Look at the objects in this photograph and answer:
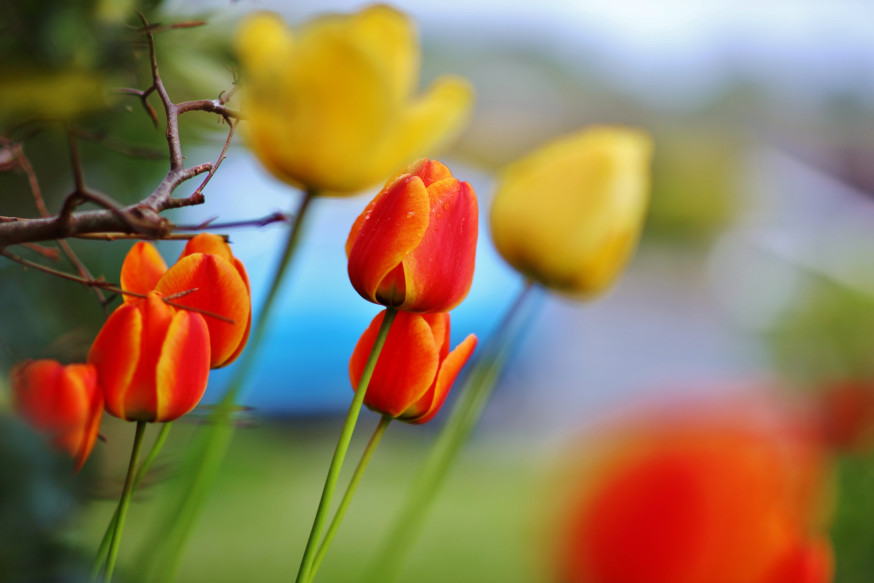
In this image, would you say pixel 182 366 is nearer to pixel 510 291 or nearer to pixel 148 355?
pixel 148 355

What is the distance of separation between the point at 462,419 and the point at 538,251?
61 mm

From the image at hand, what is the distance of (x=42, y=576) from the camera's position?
11 centimetres

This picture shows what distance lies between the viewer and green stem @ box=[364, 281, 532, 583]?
182 millimetres

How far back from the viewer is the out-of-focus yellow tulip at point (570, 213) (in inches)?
9.3

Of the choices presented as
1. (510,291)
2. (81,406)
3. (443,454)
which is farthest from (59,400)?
(510,291)

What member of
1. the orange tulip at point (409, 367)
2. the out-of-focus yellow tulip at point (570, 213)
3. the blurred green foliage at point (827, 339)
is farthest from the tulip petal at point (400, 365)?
the blurred green foliage at point (827, 339)

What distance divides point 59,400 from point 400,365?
0.16 ft

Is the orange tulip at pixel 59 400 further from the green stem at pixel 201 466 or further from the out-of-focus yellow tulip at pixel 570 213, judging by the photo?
the out-of-focus yellow tulip at pixel 570 213

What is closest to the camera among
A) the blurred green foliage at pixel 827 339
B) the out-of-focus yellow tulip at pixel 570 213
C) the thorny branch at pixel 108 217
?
the thorny branch at pixel 108 217

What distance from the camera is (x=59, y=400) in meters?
0.11

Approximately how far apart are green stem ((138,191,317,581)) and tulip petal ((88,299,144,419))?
0.08 ft

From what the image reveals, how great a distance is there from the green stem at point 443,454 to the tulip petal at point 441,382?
5cm

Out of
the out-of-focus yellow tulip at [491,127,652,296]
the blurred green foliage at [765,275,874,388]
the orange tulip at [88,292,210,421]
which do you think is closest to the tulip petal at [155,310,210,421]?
the orange tulip at [88,292,210,421]

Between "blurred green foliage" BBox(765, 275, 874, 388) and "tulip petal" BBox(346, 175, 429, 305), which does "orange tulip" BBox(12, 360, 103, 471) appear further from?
"blurred green foliage" BBox(765, 275, 874, 388)
